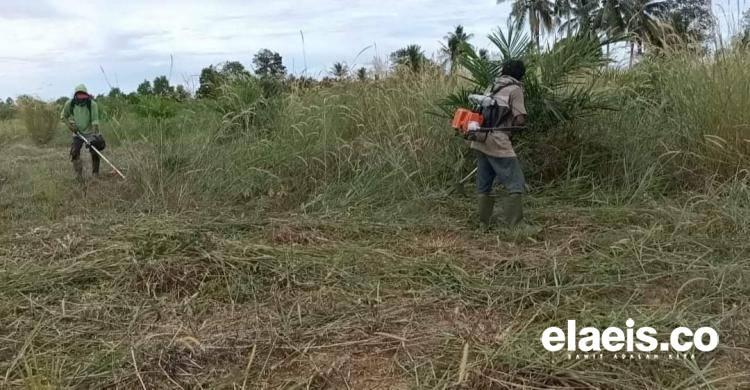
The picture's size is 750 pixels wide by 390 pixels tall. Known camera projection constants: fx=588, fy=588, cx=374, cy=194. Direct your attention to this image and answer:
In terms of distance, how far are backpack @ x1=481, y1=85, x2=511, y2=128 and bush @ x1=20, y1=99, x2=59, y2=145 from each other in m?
12.2

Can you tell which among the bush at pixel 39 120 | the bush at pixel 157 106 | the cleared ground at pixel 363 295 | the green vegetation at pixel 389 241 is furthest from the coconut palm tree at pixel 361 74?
the bush at pixel 39 120

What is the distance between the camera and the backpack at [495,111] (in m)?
4.36

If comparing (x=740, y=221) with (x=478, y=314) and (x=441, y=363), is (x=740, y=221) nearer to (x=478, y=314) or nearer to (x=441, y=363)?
(x=478, y=314)

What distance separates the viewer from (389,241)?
420 centimetres

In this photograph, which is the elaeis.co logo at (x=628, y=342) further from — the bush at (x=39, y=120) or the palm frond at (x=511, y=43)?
the bush at (x=39, y=120)

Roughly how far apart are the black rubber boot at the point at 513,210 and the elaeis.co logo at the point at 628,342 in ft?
6.26

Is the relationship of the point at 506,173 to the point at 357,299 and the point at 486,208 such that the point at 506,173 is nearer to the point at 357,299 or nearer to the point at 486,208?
the point at 486,208

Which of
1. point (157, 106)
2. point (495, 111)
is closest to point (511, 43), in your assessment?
point (495, 111)

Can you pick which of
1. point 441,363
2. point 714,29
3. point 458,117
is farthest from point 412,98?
point 441,363

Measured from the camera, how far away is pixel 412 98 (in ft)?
Answer: 21.1

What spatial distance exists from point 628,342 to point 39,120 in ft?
47.1

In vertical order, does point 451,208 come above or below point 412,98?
below

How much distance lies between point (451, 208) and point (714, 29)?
2.95m

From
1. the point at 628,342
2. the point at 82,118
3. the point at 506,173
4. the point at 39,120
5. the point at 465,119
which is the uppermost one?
the point at 39,120
